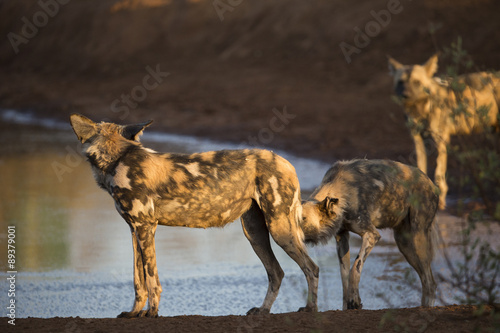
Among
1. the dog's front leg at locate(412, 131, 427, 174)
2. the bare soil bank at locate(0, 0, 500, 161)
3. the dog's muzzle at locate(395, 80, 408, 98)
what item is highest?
the bare soil bank at locate(0, 0, 500, 161)

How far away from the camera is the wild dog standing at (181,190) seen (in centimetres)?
548

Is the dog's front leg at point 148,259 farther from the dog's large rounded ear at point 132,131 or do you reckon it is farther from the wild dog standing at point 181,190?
the dog's large rounded ear at point 132,131

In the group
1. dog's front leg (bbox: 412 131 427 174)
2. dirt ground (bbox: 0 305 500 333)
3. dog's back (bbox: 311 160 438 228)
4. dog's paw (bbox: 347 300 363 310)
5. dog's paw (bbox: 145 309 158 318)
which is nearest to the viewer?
dirt ground (bbox: 0 305 500 333)

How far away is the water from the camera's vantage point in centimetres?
657

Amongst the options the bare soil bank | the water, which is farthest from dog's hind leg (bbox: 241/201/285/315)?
the bare soil bank

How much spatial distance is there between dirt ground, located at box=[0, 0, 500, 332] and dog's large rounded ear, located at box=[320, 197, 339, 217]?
6801 millimetres

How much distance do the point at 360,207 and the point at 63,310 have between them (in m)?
2.54

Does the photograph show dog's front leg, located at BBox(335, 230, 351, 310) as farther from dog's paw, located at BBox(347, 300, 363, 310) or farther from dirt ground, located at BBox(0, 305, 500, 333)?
dirt ground, located at BBox(0, 305, 500, 333)

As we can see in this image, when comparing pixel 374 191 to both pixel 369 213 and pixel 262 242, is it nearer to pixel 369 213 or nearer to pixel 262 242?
pixel 369 213

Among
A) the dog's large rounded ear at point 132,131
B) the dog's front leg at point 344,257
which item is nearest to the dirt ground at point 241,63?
the dog's front leg at point 344,257

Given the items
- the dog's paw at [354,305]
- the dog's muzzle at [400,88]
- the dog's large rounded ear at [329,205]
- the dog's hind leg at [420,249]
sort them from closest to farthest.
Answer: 1. the dog's paw at [354,305]
2. the dog's large rounded ear at [329,205]
3. the dog's hind leg at [420,249]
4. the dog's muzzle at [400,88]

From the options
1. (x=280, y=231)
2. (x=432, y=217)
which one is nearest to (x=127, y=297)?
(x=280, y=231)

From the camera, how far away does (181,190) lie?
5578mm

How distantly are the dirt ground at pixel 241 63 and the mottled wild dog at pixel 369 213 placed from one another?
616 cm
